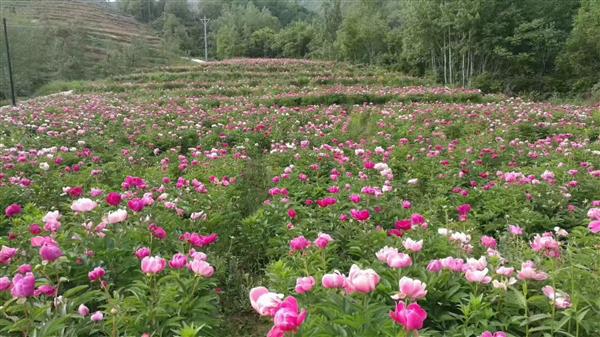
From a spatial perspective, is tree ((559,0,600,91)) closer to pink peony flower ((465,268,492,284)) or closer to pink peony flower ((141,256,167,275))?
pink peony flower ((465,268,492,284))

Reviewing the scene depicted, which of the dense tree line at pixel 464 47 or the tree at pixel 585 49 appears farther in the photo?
the dense tree line at pixel 464 47

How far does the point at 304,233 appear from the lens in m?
3.25

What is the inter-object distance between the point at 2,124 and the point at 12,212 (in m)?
8.25

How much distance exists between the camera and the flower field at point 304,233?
172 centimetres

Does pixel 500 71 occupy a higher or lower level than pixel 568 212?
higher

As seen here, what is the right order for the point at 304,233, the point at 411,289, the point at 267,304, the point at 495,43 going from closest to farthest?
the point at 267,304 → the point at 411,289 → the point at 304,233 → the point at 495,43

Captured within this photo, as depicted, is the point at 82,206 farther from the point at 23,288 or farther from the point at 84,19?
the point at 84,19

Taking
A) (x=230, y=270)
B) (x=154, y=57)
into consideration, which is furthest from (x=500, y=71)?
(x=154, y=57)

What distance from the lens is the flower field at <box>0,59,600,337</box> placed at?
172 centimetres

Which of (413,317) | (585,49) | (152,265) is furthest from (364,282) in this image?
(585,49)

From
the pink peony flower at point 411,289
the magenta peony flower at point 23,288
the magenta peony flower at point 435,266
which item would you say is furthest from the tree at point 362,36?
the magenta peony flower at point 23,288

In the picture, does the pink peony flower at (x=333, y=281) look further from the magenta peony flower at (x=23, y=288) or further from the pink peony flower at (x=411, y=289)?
the magenta peony flower at (x=23, y=288)

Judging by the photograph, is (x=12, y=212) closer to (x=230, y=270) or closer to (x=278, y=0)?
(x=230, y=270)

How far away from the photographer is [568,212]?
4.09 metres
